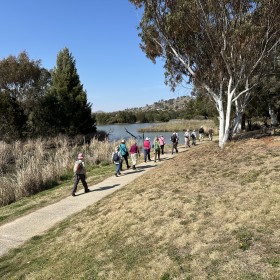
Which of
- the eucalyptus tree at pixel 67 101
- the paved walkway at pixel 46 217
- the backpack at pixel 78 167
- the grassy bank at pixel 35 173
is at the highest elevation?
the eucalyptus tree at pixel 67 101

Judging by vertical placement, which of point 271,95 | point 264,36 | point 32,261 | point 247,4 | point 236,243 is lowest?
point 32,261

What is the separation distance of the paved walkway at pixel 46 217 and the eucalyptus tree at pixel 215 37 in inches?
259

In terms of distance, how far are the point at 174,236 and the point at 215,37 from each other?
477 inches

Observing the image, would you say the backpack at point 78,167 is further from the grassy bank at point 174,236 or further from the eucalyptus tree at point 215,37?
the eucalyptus tree at point 215,37

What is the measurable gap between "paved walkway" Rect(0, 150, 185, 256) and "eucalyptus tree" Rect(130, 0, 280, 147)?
6.57m

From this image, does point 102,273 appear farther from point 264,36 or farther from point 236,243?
point 264,36

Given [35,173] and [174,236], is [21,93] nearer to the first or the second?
[35,173]

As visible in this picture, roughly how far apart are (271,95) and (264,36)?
12.8m

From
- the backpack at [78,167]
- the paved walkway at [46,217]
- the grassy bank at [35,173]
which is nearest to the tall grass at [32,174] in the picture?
the grassy bank at [35,173]

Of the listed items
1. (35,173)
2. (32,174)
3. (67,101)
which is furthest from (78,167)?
(67,101)

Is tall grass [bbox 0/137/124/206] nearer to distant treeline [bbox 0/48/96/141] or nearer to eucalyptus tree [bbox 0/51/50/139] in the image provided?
eucalyptus tree [bbox 0/51/50/139]

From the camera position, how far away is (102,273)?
5.92 metres

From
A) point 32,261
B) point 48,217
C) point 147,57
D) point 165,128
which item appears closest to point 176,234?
point 32,261

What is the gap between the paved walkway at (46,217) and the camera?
867 centimetres
